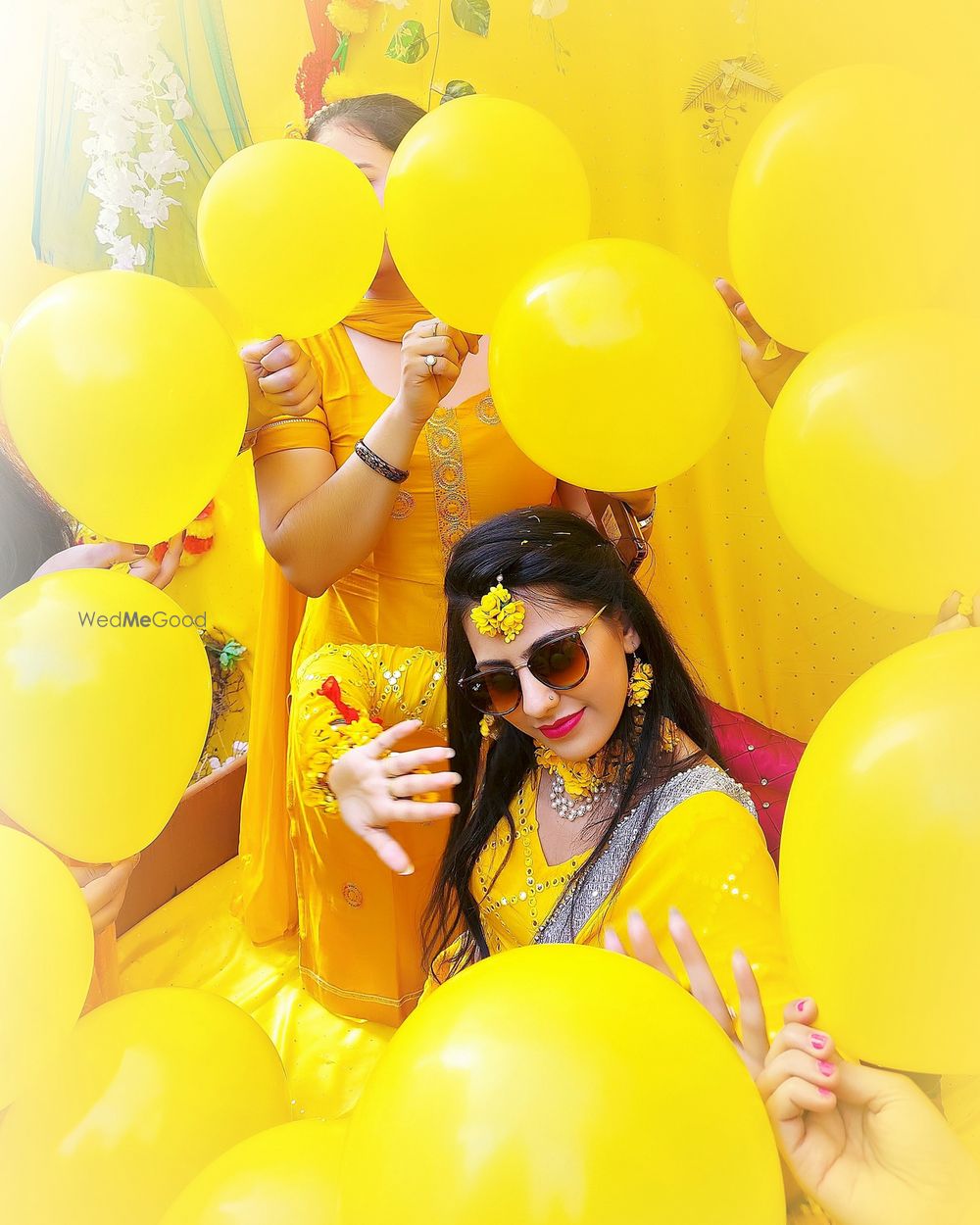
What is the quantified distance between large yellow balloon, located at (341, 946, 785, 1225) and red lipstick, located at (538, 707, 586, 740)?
0.49 metres

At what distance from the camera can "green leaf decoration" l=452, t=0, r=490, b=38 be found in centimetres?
180

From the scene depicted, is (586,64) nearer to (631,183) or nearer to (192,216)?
(631,183)

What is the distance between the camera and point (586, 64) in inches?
71.7

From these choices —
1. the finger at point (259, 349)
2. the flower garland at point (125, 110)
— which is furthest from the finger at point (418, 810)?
the flower garland at point (125, 110)

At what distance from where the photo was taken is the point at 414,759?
1184 millimetres

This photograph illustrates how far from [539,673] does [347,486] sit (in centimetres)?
40

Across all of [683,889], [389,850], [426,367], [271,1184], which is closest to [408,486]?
[426,367]

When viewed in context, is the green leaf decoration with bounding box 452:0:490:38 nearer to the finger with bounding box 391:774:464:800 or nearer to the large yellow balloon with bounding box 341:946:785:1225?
the finger with bounding box 391:774:464:800

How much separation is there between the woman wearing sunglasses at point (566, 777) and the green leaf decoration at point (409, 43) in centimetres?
104

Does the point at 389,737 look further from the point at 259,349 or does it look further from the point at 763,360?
the point at 763,360

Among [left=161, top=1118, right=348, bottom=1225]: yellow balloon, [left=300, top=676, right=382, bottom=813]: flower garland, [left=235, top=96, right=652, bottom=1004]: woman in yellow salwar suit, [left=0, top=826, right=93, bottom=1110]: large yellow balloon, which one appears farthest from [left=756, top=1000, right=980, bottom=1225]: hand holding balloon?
[left=235, top=96, right=652, bottom=1004]: woman in yellow salwar suit

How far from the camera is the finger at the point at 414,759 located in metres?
1.13

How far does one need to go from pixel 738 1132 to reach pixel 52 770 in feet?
2.31

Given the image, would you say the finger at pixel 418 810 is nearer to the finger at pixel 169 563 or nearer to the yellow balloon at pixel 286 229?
the finger at pixel 169 563
